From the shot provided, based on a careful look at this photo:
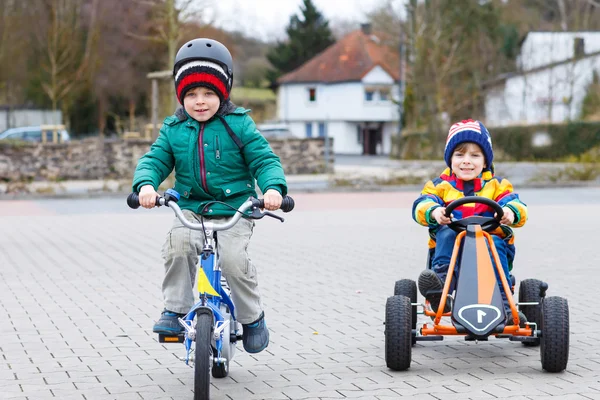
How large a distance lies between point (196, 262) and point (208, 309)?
361 millimetres

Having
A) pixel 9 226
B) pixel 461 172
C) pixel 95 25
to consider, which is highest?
pixel 95 25

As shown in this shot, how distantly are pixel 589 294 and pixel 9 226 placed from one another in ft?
30.9

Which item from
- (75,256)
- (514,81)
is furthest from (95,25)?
(75,256)

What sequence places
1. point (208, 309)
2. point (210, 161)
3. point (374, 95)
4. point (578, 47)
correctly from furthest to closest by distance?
point (374, 95) → point (578, 47) → point (210, 161) → point (208, 309)

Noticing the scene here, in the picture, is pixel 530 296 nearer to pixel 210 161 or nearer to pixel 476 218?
pixel 476 218

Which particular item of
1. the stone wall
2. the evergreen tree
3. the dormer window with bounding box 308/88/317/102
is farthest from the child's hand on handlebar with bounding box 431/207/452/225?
the evergreen tree

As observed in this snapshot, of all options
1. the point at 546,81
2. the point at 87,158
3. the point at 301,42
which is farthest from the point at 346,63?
the point at 87,158

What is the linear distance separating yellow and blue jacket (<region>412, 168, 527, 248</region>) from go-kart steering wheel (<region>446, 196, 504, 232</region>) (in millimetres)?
137

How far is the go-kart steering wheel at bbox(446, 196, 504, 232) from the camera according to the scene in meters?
5.57

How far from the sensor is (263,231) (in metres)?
14.2

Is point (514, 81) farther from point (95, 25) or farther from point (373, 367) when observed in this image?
point (373, 367)

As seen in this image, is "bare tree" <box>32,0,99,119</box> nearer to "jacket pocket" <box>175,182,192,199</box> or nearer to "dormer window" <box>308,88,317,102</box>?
"dormer window" <box>308,88,317,102</box>

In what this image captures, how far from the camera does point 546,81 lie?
56.9 m

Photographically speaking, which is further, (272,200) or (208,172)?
(208,172)
